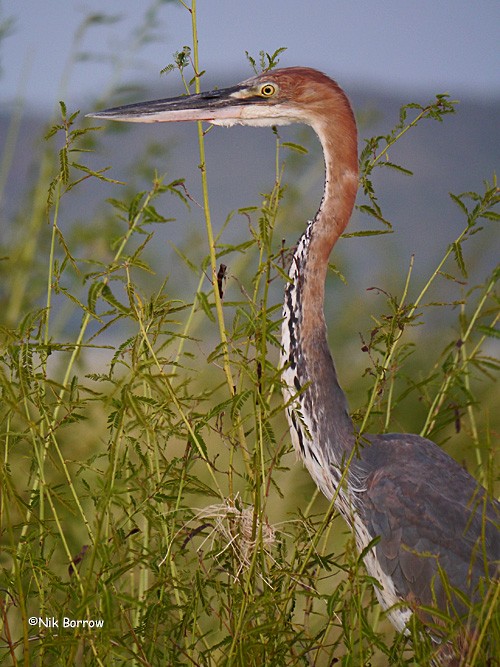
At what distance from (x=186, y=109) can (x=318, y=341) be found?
1.65 ft

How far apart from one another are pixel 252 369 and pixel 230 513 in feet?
0.76

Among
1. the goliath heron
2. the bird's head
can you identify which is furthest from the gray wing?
the bird's head

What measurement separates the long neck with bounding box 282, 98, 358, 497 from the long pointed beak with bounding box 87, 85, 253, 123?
0.75ft

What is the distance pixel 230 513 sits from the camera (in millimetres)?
1338

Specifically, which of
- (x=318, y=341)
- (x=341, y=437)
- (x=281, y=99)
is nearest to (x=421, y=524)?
(x=341, y=437)

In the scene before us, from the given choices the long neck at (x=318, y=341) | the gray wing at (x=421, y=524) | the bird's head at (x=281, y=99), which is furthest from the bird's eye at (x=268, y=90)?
the gray wing at (x=421, y=524)

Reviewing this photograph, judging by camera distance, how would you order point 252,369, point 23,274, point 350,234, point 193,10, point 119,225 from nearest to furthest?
point 252,369
point 193,10
point 350,234
point 119,225
point 23,274

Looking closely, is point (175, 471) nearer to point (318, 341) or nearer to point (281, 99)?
point (318, 341)

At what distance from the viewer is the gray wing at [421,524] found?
165 cm

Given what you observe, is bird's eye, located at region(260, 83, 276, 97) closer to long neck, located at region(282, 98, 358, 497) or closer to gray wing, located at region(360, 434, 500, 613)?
long neck, located at region(282, 98, 358, 497)

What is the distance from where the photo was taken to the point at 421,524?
1678mm

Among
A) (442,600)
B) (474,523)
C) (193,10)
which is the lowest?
(442,600)

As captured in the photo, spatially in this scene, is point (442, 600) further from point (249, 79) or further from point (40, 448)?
point (249, 79)

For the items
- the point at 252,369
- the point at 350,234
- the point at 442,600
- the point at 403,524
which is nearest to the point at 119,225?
the point at 350,234
